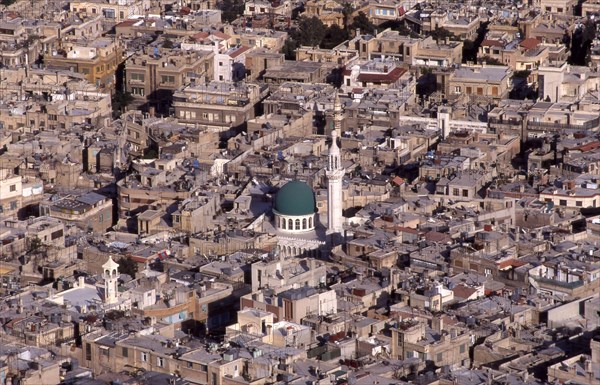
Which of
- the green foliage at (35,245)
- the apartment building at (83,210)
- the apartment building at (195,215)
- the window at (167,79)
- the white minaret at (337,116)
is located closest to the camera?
the green foliage at (35,245)

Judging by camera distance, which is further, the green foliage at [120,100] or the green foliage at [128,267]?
the green foliage at [120,100]

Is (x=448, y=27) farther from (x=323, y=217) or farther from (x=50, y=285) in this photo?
(x=50, y=285)

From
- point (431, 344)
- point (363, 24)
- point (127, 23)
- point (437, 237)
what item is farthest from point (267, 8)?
point (431, 344)

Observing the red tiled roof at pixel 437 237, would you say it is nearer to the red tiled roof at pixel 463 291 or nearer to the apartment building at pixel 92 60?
the red tiled roof at pixel 463 291

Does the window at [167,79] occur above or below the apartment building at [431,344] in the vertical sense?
above

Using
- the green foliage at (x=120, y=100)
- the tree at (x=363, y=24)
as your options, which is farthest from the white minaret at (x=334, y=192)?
the tree at (x=363, y=24)

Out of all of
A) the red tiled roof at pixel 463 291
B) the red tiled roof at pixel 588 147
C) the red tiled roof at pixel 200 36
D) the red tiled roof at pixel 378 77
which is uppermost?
the red tiled roof at pixel 200 36

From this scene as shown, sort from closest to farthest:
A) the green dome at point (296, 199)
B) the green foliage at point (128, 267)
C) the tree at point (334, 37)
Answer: the green foliage at point (128, 267) < the green dome at point (296, 199) < the tree at point (334, 37)

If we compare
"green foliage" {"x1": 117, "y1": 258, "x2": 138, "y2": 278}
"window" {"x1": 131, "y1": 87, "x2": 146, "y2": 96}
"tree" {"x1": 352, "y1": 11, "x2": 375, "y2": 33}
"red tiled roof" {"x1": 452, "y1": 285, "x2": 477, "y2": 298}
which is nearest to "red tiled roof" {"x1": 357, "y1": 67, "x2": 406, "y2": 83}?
"window" {"x1": 131, "y1": 87, "x2": 146, "y2": 96}
